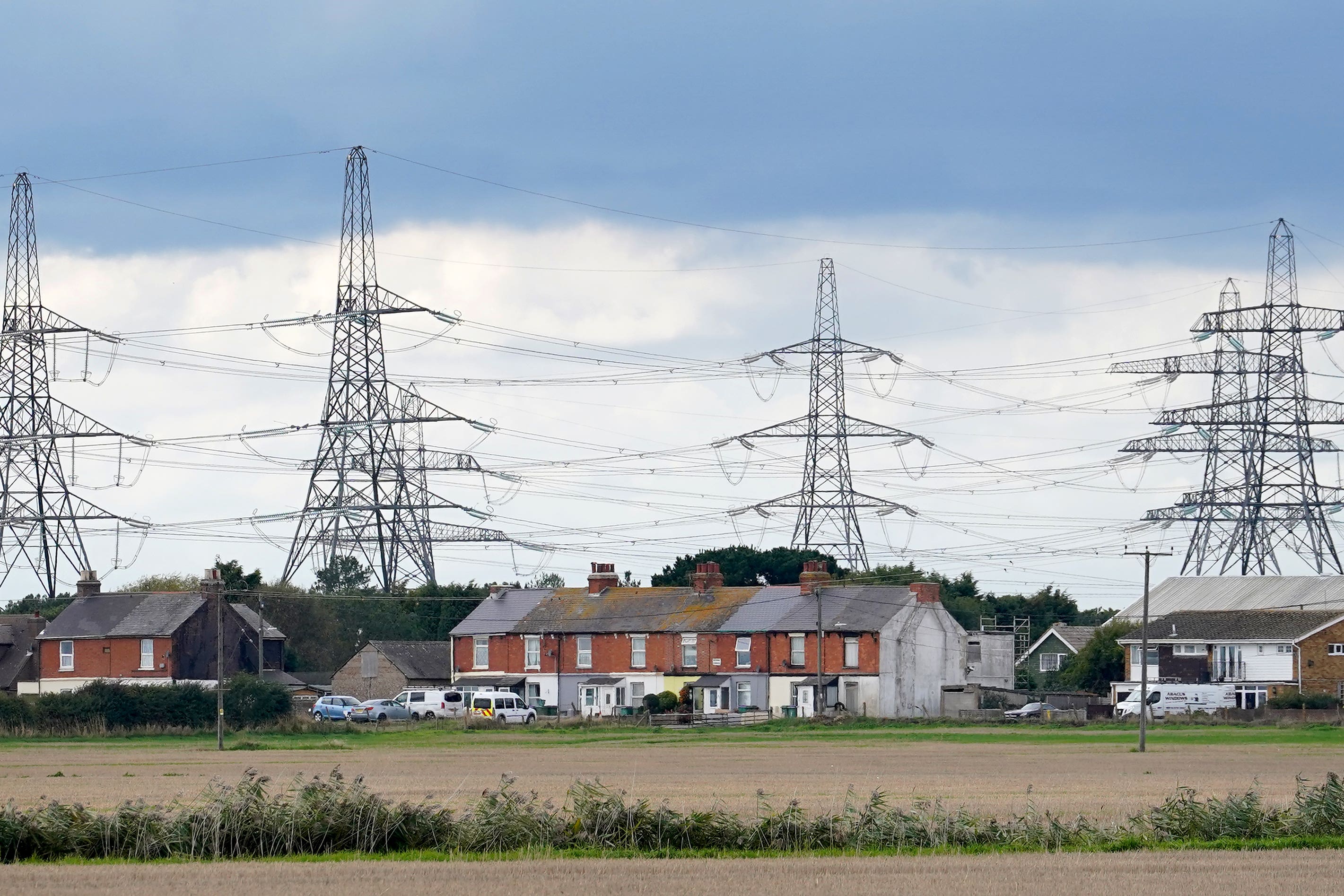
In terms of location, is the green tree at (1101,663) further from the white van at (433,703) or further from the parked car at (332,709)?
the parked car at (332,709)

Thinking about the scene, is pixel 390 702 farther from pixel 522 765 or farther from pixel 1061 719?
pixel 522 765

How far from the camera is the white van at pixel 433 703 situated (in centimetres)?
9206

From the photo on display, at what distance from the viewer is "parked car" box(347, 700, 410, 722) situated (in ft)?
289

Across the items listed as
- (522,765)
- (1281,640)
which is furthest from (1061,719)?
(522,765)

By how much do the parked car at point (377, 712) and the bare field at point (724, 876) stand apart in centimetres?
6160

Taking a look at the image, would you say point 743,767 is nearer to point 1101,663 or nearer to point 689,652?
point 689,652

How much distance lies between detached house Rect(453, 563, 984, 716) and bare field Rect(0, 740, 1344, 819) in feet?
85.1

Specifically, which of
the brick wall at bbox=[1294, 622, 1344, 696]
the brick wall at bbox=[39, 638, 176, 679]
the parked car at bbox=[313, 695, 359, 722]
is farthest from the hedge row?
the brick wall at bbox=[1294, 622, 1344, 696]

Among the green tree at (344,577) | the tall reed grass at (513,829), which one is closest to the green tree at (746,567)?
the green tree at (344,577)

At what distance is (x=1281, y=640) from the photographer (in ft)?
324

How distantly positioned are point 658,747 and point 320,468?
1832 inches

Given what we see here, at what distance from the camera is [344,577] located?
395 feet

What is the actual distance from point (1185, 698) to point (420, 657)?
4348 cm

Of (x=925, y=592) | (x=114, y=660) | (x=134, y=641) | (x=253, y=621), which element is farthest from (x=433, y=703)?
(x=925, y=592)
